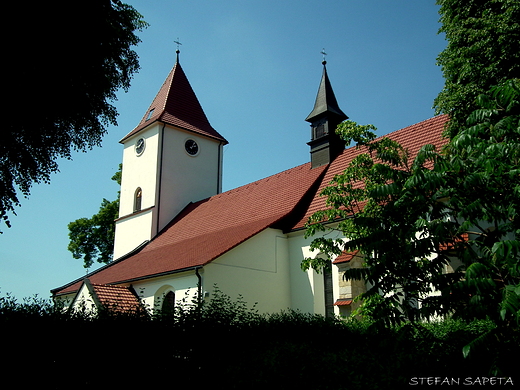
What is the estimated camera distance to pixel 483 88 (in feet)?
38.0

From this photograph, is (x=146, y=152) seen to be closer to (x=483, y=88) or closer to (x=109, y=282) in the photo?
(x=109, y=282)

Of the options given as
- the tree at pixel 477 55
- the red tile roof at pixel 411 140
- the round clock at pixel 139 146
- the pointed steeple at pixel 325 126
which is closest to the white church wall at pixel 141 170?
the round clock at pixel 139 146

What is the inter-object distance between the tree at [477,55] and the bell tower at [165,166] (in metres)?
15.4

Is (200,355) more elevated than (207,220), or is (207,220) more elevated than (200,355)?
(207,220)

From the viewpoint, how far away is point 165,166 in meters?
25.0

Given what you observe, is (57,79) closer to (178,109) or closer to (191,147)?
(191,147)

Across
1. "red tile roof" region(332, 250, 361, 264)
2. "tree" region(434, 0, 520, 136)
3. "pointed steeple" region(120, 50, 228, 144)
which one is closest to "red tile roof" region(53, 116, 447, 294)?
"red tile roof" region(332, 250, 361, 264)

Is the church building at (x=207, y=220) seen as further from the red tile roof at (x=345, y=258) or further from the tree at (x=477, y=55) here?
the tree at (x=477, y=55)

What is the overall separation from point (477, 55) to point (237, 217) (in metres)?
11.0

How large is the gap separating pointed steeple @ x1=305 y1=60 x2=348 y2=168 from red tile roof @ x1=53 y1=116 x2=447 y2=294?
1.69 ft

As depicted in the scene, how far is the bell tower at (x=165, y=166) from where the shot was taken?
2461cm

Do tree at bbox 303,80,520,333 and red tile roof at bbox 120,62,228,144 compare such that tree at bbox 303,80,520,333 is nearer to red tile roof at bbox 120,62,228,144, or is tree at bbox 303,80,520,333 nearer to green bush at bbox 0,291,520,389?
green bush at bbox 0,291,520,389

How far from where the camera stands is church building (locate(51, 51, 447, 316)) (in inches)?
616

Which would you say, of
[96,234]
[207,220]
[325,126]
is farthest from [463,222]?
[96,234]
